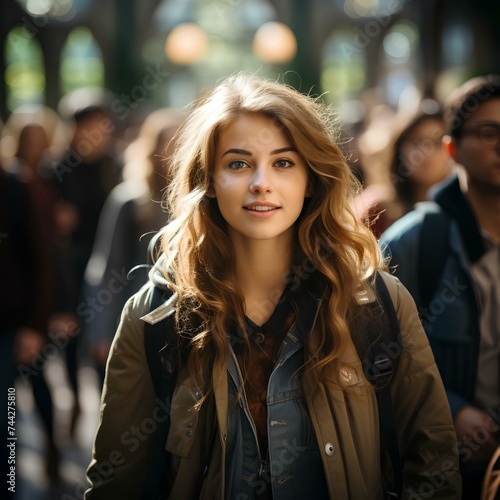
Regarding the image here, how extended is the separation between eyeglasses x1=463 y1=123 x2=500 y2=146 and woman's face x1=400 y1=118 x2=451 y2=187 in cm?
123

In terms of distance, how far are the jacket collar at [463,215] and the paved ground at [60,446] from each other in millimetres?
2717

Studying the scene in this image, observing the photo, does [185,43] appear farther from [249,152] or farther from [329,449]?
[329,449]

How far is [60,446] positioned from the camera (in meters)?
5.31

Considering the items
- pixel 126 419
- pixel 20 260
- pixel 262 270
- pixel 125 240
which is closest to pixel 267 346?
pixel 262 270

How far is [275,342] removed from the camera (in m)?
2.31

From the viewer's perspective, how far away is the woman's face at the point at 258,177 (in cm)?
226

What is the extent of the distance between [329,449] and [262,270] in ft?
2.00

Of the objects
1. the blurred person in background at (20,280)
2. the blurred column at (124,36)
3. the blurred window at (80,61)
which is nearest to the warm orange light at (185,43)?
the blurred column at (124,36)

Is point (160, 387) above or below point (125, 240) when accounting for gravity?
below

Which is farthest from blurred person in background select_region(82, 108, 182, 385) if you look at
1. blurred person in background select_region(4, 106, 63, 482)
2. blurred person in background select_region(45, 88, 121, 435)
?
blurred person in background select_region(45, 88, 121, 435)

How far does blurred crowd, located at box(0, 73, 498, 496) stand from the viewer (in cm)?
390

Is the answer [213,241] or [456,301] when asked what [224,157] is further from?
[456,301]

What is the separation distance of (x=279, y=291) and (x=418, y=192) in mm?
2154

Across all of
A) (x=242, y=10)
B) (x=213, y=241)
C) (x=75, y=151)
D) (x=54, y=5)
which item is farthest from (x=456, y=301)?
(x=242, y=10)
